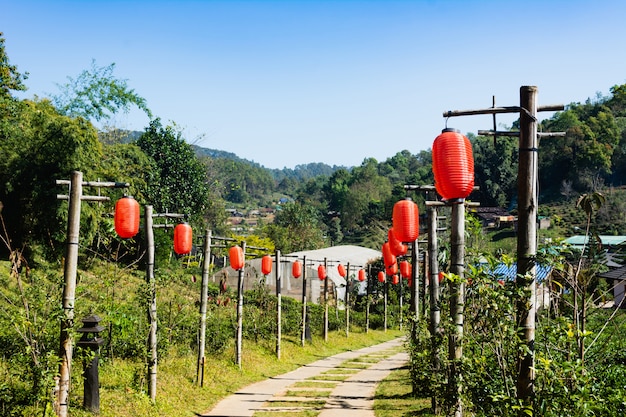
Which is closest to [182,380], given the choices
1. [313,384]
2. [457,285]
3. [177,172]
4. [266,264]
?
[313,384]

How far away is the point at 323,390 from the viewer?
11.5 meters

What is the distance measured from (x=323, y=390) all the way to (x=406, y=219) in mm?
5004

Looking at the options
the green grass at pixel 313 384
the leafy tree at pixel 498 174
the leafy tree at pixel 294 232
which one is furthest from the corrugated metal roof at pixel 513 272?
the leafy tree at pixel 498 174

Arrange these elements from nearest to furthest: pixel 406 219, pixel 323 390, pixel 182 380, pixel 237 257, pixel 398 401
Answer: pixel 406 219, pixel 398 401, pixel 182 380, pixel 323 390, pixel 237 257

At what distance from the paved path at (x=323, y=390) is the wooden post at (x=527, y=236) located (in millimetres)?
5576

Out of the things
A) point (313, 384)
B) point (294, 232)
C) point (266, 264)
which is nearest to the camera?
point (313, 384)

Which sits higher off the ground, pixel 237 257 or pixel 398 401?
pixel 237 257

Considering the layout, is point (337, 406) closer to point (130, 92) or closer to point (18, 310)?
point (18, 310)

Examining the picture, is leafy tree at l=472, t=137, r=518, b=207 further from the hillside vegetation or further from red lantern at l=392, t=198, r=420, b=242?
red lantern at l=392, t=198, r=420, b=242

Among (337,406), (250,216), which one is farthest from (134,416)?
(250,216)

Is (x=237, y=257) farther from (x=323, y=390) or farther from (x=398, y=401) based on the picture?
(x=398, y=401)

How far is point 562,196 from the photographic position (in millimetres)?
51000

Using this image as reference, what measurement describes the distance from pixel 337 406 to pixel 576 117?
181 ft

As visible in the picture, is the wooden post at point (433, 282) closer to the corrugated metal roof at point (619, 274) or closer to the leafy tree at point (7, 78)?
the corrugated metal roof at point (619, 274)
